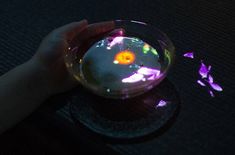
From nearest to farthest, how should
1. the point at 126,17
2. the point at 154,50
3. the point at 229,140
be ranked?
the point at 229,140 → the point at 154,50 → the point at 126,17

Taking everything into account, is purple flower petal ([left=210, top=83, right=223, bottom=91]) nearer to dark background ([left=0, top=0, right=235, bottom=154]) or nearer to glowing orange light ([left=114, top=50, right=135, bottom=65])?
dark background ([left=0, top=0, right=235, bottom=154])

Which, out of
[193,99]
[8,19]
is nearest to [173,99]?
[193,99]

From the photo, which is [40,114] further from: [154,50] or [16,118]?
[154,50]

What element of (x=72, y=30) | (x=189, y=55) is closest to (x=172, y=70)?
(x=189, y=55)

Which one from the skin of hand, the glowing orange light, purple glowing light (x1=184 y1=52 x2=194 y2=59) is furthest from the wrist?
purple glowing light (x1=184 y1=52 x2=194 y2=59)

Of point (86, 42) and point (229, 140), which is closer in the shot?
point (229, 140)

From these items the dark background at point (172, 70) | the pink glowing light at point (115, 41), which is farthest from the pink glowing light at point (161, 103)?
the pink glowing light at point (115, 41)
